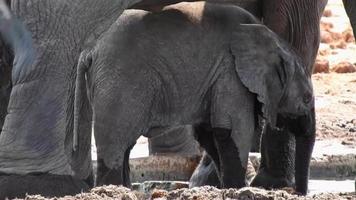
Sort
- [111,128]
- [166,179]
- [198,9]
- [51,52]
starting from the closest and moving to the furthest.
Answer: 1. [51,52]
2. [111,128]
3. [198,9]
4. [166,179]

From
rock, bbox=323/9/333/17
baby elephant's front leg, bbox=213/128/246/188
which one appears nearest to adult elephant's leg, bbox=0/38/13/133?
baby elephant's front leg, bbox=213/128/246/188

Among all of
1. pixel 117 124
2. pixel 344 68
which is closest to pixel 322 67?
pixel 344 68

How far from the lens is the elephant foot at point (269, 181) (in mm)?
7688

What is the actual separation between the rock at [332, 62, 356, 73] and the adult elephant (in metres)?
7.11

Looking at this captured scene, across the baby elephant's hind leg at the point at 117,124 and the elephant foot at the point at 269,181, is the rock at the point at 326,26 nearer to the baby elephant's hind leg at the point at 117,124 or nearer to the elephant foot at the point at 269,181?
the elephant foot at the point at 269,181

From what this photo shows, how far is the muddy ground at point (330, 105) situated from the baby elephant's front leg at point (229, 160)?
0.24m

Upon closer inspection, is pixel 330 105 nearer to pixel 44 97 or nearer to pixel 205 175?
pixel 205 175

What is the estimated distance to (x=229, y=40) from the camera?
7230 mm

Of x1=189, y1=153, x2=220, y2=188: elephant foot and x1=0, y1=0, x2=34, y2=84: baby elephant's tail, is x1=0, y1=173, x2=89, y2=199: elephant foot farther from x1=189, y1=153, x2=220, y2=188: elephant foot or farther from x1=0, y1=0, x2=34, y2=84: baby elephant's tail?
x1=189, y1=153, x2=220, y2=188: elephant foot

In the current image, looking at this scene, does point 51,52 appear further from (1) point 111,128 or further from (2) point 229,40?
(2) point 229,40

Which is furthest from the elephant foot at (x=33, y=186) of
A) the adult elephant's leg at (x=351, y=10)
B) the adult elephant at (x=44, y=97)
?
the adult elephant's leg at (x=351, y=10)

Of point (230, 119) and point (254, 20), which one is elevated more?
point (254, 20)

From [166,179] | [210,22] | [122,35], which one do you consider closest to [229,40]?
[210,22]

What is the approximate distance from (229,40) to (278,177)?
90cm
